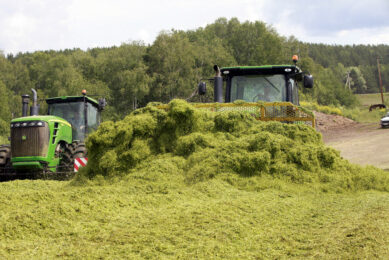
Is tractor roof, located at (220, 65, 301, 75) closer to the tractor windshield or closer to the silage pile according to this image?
the tractor windshield

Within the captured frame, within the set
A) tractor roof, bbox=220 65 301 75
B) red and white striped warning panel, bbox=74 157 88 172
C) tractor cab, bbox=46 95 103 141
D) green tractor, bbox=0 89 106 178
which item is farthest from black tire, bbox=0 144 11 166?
tractor roof, bbox=220 65 301 75

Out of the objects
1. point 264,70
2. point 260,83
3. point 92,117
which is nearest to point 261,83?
point 260,83

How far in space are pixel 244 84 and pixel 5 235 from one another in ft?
21.6

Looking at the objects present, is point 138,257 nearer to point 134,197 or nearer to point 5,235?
point 5,235

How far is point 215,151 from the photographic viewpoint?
6.49m

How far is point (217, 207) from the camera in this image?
15.6ft

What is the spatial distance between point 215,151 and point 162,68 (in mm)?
35215

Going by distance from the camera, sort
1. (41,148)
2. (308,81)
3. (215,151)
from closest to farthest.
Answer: (215,151) → (308,81) → (41,148)

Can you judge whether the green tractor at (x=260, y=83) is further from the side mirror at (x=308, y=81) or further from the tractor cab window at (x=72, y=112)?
the tractor cab window at (x=72, y=112)

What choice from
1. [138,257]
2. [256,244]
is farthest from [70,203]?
[256,244]

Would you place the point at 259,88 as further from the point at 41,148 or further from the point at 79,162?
the point at 41,148

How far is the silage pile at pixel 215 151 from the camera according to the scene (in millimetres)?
6195

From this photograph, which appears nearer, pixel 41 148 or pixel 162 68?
pixel 41 148

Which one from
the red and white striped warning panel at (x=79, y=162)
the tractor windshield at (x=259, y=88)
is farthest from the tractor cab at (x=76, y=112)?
the tractor windshield at (x=259, y=88)
